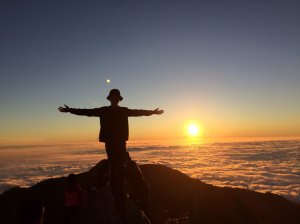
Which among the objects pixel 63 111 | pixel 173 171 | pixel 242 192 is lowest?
pixel 242 192

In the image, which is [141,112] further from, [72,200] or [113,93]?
[72,200]

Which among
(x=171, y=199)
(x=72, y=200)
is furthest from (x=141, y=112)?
(x=171, y=199)

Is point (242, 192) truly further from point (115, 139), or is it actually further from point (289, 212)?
point (115, 139)

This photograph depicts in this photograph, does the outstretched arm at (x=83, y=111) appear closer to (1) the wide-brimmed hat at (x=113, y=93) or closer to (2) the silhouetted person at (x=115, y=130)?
(2) the silhouetted person at (x=115, y=130)

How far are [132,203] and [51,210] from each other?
1427 inches

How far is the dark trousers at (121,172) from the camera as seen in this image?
929cm

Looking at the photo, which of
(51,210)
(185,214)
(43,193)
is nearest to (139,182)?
(51,210)

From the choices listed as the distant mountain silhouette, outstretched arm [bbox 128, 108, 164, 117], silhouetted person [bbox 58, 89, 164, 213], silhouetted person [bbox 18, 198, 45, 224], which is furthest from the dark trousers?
the distant mountain silhouette

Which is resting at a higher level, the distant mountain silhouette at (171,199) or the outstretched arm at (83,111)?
the outstretched arm at (83,111)

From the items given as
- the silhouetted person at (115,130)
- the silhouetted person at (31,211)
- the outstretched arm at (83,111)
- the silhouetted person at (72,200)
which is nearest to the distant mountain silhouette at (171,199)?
the silhouetted person at (72,200)

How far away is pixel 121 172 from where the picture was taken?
9.44 metres

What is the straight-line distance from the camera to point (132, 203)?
998 cm

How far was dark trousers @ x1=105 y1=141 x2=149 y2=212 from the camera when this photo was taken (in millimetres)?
9289

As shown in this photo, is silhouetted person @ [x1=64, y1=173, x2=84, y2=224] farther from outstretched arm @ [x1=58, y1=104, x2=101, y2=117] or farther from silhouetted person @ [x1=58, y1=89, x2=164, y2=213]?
outstretched arm @ [x1=58, y1=104, x2=101, y2=117]
